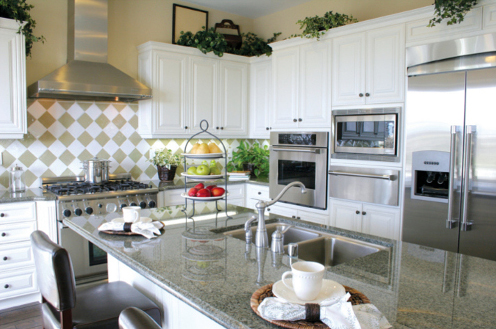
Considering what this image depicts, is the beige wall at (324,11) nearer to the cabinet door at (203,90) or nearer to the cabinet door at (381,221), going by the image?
the cabinet door at (203,90)

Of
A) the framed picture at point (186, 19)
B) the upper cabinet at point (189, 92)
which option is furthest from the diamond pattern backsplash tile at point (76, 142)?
the framed picture at point (186, 19)

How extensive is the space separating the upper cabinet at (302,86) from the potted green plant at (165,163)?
120 cm

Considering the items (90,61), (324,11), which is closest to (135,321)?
(90,61)

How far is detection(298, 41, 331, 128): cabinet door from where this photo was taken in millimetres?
3652

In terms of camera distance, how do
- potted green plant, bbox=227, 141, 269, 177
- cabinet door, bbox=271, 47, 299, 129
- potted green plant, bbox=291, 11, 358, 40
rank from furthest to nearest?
potted green plant, bbox=227, 141, 269, 177 → cabinet door, bbox=271, 47, 299, 129 → potted green plant, bbox=291, 11, 358, 40

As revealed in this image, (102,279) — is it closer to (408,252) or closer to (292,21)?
(408,252)

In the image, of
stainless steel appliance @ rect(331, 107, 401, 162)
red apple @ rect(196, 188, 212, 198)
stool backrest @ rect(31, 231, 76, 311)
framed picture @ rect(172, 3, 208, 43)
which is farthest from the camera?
framed picture @ rect(172, 3, 208, 43)

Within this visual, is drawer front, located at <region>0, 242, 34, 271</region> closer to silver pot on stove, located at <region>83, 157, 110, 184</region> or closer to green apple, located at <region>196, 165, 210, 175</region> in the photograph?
silver pot on stove, located at <region>83, 157, 110, 184</region>

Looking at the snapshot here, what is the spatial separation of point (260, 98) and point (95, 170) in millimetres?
2044

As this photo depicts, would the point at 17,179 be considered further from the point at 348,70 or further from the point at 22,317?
the point at 348,70

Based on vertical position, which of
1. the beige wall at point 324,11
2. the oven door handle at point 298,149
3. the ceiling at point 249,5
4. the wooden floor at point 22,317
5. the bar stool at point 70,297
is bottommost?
the wooden floor at point 22,317

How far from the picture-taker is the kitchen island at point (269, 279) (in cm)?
106

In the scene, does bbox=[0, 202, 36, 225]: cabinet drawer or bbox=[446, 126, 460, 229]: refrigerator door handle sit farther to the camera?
bbox=[0, 202, 36, 225]: cabinet drawer

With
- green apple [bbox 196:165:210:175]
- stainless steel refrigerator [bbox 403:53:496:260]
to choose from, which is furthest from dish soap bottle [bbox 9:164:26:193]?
stainless steel refrigerator [bbox 403:53:496:260]
